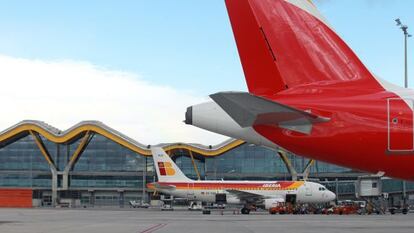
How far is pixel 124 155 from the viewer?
327ft

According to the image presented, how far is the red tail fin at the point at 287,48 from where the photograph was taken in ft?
31.2

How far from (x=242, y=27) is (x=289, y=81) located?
1322mm

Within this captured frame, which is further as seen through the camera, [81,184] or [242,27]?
[81,184]

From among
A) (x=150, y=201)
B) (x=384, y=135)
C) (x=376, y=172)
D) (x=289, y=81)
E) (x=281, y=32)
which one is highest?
(x=281, y=32)

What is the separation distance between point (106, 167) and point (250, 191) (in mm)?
49556

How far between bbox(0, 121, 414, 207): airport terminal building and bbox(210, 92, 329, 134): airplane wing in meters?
88.0

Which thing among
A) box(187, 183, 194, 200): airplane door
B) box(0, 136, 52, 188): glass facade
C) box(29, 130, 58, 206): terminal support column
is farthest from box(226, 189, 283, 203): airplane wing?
box(0, 136, 52, 188): glass facade

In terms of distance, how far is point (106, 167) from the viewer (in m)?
99.9

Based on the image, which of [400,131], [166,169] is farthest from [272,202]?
[400,131]

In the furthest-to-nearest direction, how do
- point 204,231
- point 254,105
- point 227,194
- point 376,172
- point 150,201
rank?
point 150,201, point 227,194, point 204,231, point 376,172, point 254,105

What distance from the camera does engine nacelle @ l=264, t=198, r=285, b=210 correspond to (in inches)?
2121

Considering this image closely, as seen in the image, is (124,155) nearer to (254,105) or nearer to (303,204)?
(303,204)

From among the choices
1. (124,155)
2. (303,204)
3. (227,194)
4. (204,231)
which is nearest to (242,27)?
(204,231)

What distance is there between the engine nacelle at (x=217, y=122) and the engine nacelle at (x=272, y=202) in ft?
149
